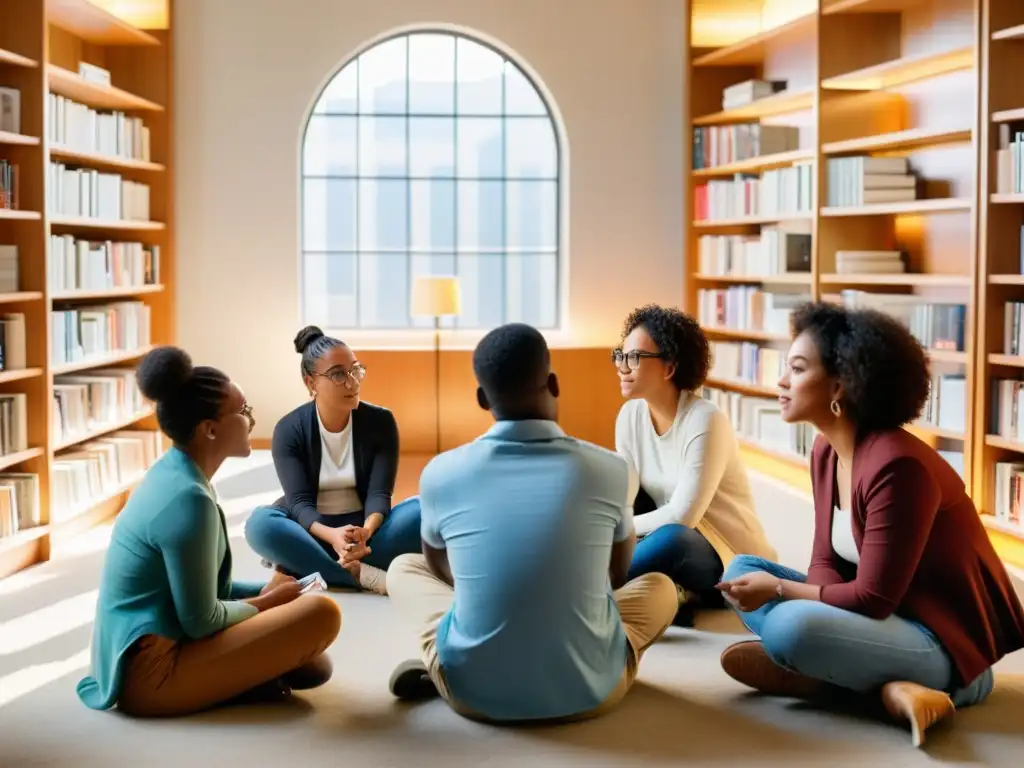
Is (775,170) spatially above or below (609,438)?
above

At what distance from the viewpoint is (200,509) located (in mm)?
3148

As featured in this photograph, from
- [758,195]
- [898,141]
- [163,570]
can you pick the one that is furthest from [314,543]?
[758,195]

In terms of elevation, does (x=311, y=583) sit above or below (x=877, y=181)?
below

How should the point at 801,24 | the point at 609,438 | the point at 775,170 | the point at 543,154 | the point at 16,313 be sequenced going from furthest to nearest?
the point at 543,154
the point at 609,438
the point at 775,170
the point at 801,24
the point at 16,313

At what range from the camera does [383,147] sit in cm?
926

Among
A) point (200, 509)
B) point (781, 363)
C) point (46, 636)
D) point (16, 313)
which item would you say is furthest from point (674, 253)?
point (200, 509)

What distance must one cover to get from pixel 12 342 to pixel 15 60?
1.08 meters

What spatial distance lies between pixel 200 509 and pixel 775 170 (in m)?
5.36

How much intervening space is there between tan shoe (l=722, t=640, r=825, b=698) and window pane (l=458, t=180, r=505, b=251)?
616 cm

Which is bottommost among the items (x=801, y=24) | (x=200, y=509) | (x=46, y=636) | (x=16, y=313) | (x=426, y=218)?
(x=46, y=636)

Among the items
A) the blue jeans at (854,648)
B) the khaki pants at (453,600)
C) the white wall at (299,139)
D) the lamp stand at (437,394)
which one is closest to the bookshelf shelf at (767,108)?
the white wall at (299,139)

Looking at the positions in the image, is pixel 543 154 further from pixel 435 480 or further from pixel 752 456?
pixel 435 480

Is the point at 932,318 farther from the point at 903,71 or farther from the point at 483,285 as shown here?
the point at 483,285

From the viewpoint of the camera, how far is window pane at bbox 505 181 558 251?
9352mm
